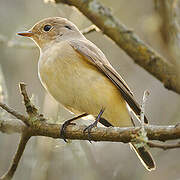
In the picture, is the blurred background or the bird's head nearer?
the blurred background

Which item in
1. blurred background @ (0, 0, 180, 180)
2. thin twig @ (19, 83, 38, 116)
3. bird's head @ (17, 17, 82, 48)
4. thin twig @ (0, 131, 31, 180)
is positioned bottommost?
blurred background @ (0, 0, 180, 180)

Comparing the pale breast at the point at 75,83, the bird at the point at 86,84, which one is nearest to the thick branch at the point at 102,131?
the bird at the point at 86,84

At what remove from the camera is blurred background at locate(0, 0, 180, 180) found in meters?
4.73

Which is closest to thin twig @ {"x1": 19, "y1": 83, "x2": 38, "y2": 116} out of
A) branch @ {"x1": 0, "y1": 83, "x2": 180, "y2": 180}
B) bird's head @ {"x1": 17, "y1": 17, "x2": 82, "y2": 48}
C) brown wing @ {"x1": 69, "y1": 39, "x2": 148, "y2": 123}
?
branch @ {"x1": 0, "y1": 83, "x2": 180, "y2": 180}

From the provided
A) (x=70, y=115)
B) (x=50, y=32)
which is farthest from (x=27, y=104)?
(x=70, y=115)

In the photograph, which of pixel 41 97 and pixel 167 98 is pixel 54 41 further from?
pixel 167 98

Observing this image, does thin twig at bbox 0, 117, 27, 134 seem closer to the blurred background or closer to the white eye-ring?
the blurred background

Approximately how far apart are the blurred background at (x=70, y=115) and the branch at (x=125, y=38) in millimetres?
174

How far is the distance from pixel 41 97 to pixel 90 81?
2.87m

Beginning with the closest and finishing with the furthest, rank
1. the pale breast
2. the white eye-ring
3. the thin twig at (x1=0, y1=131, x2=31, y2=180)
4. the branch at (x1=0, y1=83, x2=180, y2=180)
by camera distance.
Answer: the branch at (x1=0, y1=83, x2=180, y2=180), the thin twig at (x1=0, y1=131, x2=31, y2=180), the pale breast, the white eye-ring

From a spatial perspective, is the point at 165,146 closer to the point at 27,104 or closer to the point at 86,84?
the point at 27,104

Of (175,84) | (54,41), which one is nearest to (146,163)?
(175,84)

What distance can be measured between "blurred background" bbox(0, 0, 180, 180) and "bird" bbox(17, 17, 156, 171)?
0.34m

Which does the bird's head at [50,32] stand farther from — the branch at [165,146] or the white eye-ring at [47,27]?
the branch at [165,146]
